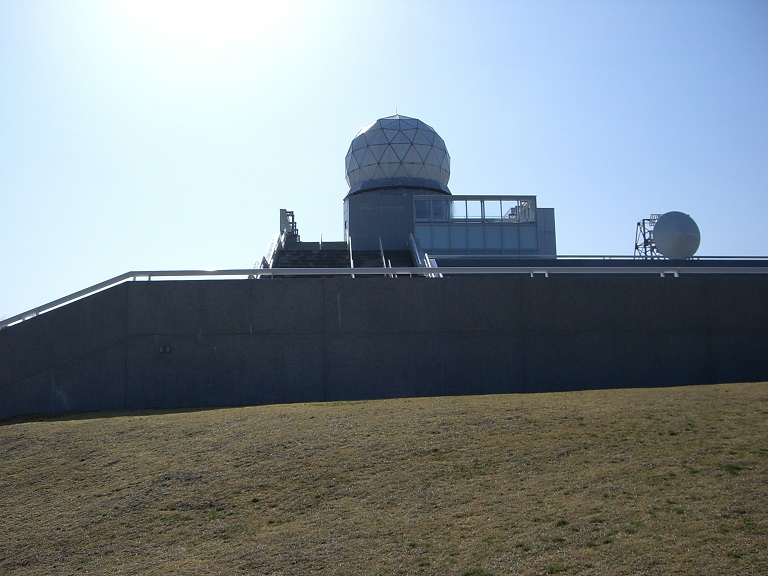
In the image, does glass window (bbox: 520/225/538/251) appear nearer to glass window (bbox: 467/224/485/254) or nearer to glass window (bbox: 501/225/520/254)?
glass window (bbox: 501/225/520/254)

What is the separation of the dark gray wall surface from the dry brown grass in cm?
338

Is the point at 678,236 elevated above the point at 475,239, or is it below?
below

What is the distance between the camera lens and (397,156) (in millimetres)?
38062

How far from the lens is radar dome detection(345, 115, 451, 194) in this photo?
125 ft

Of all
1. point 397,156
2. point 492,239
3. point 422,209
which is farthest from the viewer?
point 397,156

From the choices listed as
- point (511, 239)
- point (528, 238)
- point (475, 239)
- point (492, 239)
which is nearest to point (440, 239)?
point (475, 239)

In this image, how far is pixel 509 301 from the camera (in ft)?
Answer: 51.9

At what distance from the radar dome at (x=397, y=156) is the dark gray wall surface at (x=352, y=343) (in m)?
22.5

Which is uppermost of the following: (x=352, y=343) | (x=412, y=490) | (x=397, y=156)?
(x=397, y=156)

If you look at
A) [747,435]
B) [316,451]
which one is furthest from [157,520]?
[747,435]

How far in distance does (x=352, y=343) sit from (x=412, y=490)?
719 cm

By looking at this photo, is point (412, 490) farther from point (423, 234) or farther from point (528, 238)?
point (528, 238)

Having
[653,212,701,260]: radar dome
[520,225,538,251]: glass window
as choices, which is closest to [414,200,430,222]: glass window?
[520,225,538,251]: glass window

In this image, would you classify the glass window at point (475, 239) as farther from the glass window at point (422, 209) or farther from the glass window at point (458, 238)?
the glass window at point (422, 209)
